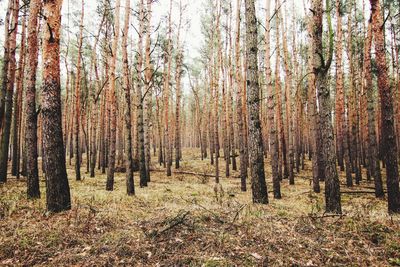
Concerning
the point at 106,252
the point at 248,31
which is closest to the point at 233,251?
the point at 106,252

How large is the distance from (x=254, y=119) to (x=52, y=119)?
472cm

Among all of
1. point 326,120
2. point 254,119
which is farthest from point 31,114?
point 326,120

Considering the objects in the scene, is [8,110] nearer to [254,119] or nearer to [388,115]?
[254,119]

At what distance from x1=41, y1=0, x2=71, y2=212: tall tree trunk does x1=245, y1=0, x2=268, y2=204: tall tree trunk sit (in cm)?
452

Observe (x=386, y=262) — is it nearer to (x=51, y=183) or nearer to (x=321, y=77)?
(x=321, y=77)

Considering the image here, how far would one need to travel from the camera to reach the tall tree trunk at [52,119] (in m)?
4.85

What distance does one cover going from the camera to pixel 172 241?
3740 millimetres

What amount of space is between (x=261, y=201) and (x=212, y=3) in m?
13.5

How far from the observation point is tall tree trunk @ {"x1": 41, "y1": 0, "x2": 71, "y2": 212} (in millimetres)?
4852

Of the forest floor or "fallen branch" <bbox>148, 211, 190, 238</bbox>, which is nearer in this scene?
the forest floor

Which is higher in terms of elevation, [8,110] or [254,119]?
[8,110]

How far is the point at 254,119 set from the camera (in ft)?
21.4

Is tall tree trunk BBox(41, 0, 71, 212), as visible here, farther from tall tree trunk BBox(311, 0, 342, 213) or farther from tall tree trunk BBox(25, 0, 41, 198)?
tall tree trunk BBox(311, 0, 342, 213)

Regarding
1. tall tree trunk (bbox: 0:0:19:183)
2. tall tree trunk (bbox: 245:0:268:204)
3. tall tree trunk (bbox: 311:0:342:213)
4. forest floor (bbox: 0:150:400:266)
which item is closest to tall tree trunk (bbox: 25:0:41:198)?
forest floor (bbox: 0:150:400:266)
